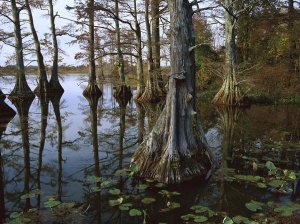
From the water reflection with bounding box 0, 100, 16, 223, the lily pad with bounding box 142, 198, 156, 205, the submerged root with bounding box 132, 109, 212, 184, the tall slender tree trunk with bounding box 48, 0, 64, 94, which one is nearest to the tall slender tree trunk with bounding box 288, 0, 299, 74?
the submerged root with bounding box 132, 109, 212, 184

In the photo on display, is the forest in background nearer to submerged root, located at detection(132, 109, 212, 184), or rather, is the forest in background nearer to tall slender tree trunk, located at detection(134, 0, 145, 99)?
tall slender tree trunk, located at detection(134, 0, 145, 99)

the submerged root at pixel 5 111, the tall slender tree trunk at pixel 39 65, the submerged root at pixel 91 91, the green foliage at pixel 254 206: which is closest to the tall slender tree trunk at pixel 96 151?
the green foliage at pixel 254 206

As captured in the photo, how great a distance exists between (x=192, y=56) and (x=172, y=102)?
0.97m

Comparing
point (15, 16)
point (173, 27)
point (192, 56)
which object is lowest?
point (192, 56)

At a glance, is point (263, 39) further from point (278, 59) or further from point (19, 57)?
point (19, 57)

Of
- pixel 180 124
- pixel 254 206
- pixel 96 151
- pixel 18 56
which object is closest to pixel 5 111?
pixel 18 56

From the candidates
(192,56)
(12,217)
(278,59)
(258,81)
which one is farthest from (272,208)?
(278,59)

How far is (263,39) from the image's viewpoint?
20.6 m

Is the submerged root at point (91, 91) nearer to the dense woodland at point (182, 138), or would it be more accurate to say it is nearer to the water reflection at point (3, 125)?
the dense woodland at point (182, 138)

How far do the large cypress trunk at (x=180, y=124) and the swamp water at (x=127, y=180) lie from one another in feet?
0.99

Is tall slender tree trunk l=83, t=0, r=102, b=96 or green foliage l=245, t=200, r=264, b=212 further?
tall slender tree trunk l=83, t=0, r=102, b=96

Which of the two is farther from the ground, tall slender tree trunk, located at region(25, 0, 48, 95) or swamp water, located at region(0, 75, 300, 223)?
tall slender tree trunk, located at region(25, 0, 48, 95)

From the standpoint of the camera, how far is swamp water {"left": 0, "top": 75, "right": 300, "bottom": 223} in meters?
4.41

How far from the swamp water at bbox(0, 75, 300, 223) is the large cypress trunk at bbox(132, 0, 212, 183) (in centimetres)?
30
